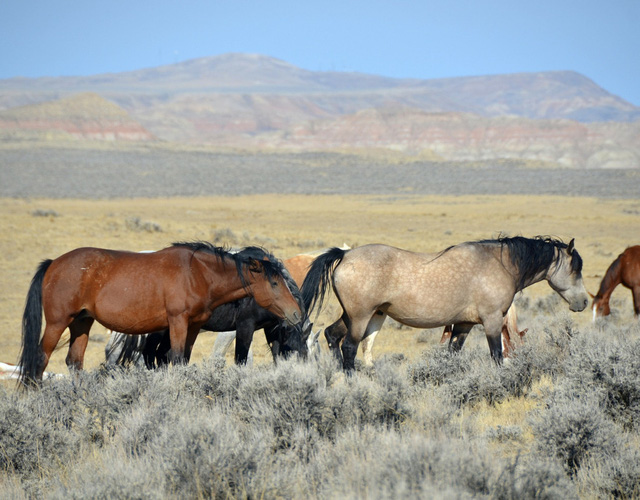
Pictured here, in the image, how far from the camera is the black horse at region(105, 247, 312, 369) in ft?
24.0

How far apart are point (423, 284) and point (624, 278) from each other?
5471mm

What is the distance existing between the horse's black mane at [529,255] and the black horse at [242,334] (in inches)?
90.2

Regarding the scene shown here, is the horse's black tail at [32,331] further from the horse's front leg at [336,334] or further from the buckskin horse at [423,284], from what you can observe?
the horse's front leg at [336,334]

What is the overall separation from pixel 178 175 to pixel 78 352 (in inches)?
2294

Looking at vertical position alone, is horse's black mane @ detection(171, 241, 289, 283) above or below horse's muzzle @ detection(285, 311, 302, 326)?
above

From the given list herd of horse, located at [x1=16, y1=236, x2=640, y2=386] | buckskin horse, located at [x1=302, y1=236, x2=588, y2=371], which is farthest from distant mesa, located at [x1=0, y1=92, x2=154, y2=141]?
buckskin horse, located at [x1=302, y1=236, x2=588, y2=371]

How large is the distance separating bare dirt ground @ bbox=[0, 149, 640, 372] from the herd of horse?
2.44m

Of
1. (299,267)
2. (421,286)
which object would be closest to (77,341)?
(299,267)

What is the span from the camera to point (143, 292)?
648cm

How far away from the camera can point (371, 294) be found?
6.83 m

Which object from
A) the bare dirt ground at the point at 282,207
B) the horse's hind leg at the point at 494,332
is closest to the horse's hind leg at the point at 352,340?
the horse's hind leg at the point at 494,332

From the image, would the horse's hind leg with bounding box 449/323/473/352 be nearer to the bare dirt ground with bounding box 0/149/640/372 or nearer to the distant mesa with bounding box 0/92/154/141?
the bare dirt ground with bounding box 0/149/640/372

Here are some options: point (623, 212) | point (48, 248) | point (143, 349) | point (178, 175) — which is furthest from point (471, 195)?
point (143, 349)

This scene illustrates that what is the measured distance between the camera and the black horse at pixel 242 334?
24.0ft
